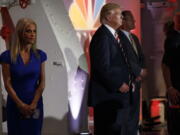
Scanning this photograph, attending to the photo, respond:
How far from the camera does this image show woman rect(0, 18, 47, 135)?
3.48 meters

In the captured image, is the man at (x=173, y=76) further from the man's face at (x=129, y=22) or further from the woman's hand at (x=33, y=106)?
the man's face at (x=129, y=22)

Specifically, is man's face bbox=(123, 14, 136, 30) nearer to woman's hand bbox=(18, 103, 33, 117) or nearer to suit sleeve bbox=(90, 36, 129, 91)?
suit sleeve bbox=(90, 36, 129, 91)

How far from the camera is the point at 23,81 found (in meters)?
3.51

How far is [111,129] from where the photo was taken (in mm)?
4121

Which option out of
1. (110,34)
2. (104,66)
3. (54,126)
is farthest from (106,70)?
(54,126)

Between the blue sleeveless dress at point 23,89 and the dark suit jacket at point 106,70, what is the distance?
24.3 inches

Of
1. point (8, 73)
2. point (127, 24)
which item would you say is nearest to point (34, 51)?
point (8, 73)

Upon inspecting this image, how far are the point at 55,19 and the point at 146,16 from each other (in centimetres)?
257

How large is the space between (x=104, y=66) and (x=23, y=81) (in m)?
0.78

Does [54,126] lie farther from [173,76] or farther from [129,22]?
[173,76]

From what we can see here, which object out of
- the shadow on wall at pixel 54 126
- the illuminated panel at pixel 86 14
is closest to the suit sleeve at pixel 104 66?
the shadow on wall at pixel 54 126

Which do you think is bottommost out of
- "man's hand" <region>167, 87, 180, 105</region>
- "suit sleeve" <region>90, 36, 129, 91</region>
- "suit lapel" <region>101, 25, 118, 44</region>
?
"man's hand" <region>167, 87, 180, 105</region>

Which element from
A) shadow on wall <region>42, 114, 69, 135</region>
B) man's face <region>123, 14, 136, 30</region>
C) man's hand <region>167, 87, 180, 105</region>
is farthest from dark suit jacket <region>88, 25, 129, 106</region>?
man's face <region>123, 14, 136, 30</region>

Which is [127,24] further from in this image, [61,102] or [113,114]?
[113,114]
